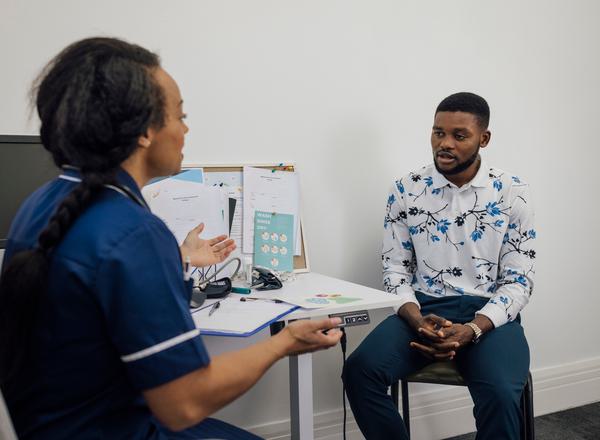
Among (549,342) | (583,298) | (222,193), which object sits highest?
(222,193)

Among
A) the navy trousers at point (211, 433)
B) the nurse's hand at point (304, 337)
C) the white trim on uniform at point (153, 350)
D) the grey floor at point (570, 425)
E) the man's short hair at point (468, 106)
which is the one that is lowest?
the grey floor at point (570, 425)

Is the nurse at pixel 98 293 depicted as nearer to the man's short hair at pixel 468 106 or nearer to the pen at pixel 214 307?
the pen at pixel 214 307

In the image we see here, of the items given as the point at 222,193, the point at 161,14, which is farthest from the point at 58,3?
the point at 222,193

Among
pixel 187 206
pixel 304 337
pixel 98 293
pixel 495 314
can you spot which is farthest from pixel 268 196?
pixel 98 293

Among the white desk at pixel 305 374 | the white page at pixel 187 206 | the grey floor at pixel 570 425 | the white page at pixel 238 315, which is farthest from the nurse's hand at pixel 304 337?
the grey floor at pixel 570 425

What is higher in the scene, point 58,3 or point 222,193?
point 58,3

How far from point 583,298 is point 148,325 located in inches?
102

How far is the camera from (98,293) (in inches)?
28.8

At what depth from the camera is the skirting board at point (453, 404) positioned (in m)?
2.10

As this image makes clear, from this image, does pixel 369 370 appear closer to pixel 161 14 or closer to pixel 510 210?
pixel 510 210

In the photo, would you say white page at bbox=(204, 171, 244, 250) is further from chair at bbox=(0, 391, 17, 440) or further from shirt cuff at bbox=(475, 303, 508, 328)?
chair at bbox=(0, 391, 17, 440)

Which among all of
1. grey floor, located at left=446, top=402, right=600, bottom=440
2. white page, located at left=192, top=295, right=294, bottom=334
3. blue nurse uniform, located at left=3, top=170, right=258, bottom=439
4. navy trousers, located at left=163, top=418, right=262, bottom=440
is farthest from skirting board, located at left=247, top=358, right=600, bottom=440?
blue nurse uniform, located at left=3, top=170, right=258, bottom=439

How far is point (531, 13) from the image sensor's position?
2428mm

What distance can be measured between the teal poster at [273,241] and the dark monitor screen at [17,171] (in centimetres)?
74
